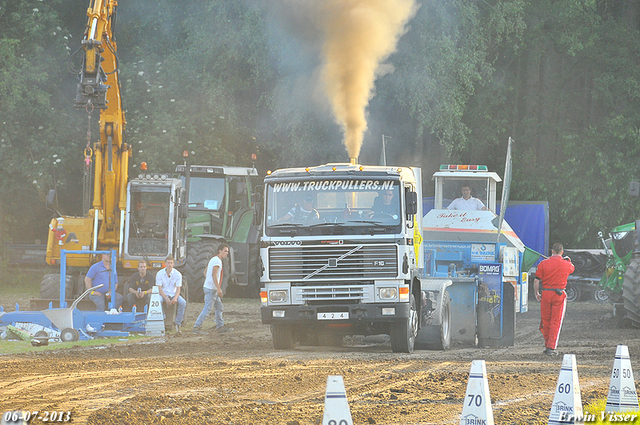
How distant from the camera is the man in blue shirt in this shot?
16.3 metres

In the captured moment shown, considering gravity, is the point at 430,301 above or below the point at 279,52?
below

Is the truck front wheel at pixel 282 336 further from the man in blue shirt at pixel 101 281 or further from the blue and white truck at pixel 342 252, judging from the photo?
the man in blue shirt at pixel 101 281

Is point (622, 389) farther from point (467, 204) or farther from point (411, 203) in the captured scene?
point (467, 204)

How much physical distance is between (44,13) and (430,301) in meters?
20.2

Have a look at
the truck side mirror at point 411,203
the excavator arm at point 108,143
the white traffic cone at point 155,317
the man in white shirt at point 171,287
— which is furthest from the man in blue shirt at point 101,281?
the truck side mirror at point 411,203

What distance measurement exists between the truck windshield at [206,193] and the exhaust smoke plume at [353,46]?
4407 mm

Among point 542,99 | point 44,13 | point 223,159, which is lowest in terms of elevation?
point 223,159

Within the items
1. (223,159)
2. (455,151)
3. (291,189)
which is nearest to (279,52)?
(223,159)

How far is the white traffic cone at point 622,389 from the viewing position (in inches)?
290

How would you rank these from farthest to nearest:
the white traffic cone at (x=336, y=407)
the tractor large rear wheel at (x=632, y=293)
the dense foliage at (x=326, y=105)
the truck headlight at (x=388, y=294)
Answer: the dense foliage at (x=326, y=105)
the tractor large rear wheel at (x=632, y=293)
the truck headlight at (x=388, y=294)
the white traffic cone at (x=336, y=407)

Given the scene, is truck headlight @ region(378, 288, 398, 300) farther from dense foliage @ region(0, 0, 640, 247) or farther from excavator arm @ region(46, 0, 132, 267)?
dense foliage @ region(0, 0, 640, 247)

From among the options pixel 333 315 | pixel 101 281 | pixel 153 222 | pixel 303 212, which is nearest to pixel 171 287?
pixel 101 281

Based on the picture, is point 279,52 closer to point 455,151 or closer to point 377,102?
point 377,102

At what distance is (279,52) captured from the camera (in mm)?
24734
